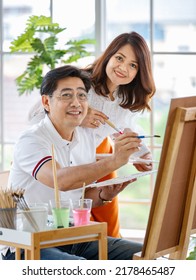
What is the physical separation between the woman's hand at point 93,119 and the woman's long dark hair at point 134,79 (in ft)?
1.23

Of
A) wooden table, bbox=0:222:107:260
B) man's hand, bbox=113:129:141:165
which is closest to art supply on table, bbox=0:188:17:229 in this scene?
wooden table, bbox=0:222:107:260

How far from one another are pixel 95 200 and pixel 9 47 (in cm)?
203

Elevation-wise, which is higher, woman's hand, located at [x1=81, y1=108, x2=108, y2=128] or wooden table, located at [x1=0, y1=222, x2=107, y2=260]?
woman's hand, located at [x1=81, y1=108, x2=108, y2=128]

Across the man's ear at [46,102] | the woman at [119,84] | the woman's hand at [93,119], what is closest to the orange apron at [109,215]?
the woman at [119,84]

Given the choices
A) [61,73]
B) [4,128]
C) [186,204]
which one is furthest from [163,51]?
[186,204]

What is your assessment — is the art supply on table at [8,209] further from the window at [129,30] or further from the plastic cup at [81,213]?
the window at [129,30]

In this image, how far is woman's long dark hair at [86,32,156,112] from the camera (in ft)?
13.8

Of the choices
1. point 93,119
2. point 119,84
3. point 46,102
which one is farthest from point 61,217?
point 119,84

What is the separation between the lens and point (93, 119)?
12.4ft

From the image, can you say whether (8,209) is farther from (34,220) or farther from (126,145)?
(126,145)

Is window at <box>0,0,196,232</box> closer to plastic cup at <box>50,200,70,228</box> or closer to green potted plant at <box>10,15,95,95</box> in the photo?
green potted plant at <box>10,15,95,95</box>

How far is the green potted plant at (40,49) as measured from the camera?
205 inches

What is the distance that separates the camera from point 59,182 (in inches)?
125

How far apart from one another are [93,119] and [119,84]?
0.52 metres
